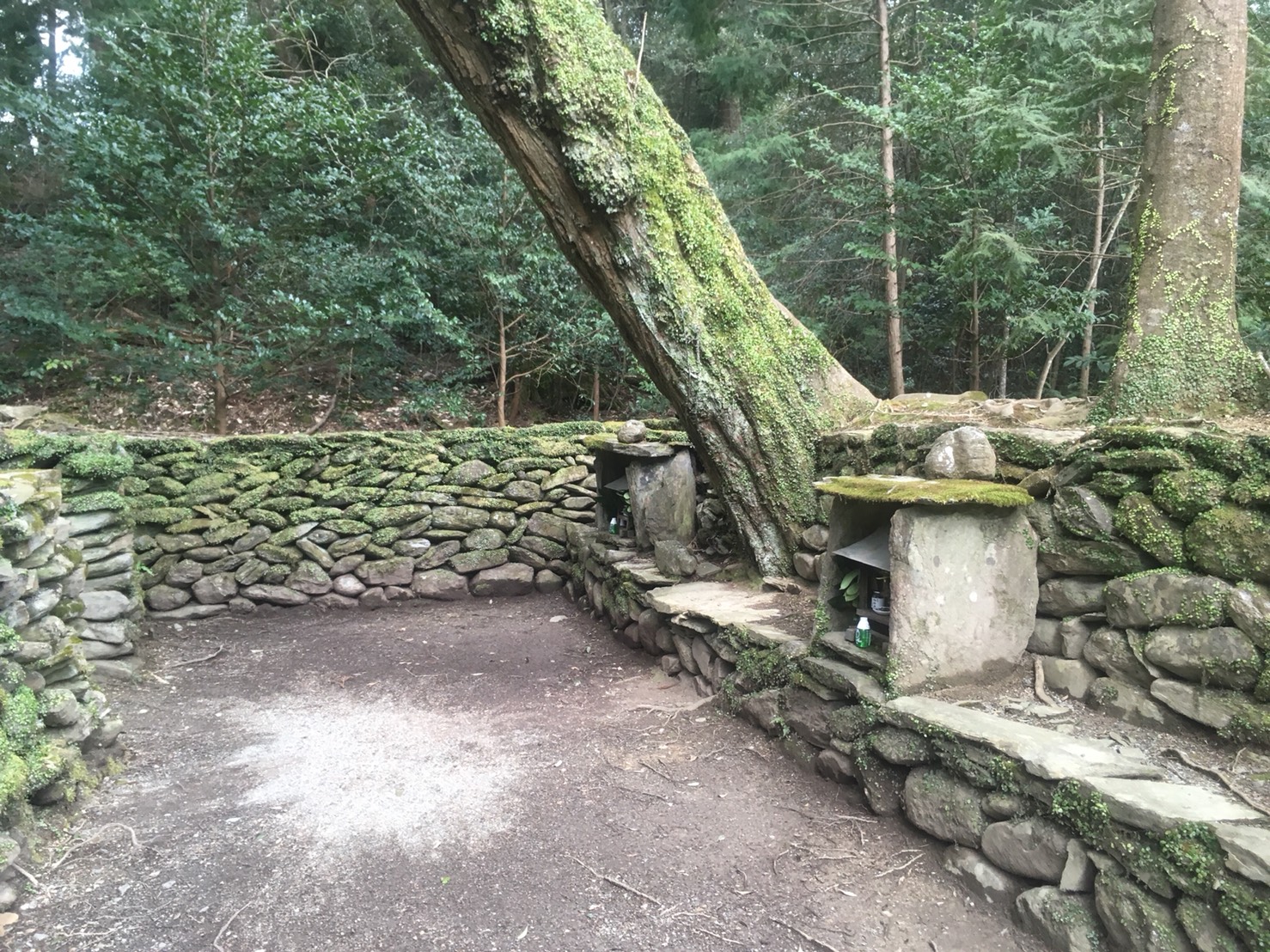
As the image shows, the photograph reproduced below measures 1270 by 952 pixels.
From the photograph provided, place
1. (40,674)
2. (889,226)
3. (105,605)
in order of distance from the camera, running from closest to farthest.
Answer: (40,674)
(105,605)
(889,226)

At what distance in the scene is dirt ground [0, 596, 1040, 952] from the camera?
212 cm

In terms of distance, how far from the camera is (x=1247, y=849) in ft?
5.08

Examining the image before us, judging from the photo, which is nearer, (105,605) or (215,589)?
(105,605)

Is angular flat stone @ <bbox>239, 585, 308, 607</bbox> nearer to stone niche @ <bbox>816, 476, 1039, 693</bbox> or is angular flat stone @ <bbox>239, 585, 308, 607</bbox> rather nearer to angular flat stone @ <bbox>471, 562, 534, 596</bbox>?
angular flat stone @ <bbox>471, 562, 534, 596</bbox>

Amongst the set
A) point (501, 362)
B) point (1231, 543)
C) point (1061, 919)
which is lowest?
point (1061, 919)

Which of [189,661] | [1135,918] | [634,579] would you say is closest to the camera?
[1135,918]

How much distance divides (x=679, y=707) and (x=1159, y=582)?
2.32 m

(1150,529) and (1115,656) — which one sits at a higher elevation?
(1150,529)

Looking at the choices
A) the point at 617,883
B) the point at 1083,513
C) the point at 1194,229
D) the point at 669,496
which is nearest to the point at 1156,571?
the point at 1083,513

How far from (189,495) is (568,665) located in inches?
152

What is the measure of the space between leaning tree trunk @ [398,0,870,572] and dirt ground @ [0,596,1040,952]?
1531 millimetres

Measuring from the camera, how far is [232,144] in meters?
6.40

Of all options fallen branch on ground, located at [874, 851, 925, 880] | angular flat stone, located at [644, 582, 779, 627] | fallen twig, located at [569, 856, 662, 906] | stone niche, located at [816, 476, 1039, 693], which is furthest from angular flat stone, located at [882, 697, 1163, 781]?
angular flat stone, located at [644, 582, 779, 627]

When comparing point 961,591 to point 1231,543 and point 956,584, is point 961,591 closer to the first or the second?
point 956,584
